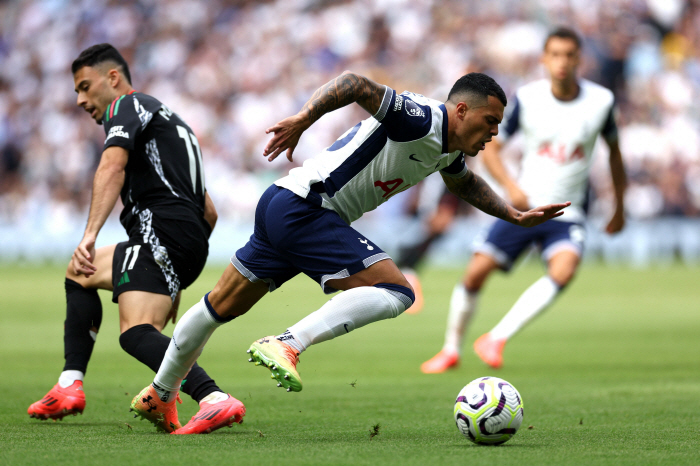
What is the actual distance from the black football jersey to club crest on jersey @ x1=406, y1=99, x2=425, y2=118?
1647 mm

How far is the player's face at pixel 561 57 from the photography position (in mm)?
7676

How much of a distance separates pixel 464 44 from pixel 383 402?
1936 centimetres

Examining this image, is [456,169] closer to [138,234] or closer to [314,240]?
[314,240]

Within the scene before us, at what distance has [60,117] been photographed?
2547 centimetres

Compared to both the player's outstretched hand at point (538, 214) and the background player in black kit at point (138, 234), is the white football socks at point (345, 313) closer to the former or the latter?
the background player in black kit at point (138, 234)

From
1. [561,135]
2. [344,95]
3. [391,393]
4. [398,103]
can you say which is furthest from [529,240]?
[344,95]

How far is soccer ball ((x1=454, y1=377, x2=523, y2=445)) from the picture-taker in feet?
13.7

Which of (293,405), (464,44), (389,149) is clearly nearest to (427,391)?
(293,405)

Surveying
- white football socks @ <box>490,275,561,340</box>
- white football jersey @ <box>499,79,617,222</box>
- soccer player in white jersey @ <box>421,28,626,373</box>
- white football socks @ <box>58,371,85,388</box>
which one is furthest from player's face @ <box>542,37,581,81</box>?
white football socks @ <box>58,371,85,388</box>

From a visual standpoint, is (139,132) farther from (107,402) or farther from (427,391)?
(427,391)

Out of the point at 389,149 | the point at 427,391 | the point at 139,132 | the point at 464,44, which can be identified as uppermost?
the point at 464,44

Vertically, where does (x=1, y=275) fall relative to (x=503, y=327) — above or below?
above

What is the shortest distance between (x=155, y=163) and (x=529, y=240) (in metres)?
3.83

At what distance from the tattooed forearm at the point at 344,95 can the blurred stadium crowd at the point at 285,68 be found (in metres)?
18.4
